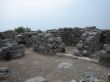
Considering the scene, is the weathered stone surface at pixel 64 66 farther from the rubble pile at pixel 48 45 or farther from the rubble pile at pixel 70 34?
the rubble pile at pixel 70 34

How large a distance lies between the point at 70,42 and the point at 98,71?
28.7 feet

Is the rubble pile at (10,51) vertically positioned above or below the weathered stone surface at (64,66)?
above

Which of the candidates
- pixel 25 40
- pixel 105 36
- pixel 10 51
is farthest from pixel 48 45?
pixel 105 36

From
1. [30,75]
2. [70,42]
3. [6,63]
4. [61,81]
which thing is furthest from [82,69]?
[70,42]

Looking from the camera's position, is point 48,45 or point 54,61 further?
point 48,45

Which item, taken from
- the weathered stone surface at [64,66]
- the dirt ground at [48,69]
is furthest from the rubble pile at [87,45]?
the weathered stone surface at [64,66]

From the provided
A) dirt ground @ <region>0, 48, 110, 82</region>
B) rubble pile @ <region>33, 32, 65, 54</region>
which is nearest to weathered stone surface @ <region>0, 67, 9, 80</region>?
dirt ground @ <region>0, 48, 110, 82</region>

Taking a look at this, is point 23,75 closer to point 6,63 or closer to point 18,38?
point 6,63

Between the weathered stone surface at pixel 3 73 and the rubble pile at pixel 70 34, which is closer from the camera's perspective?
the weathered stone surface at pixel 3 73

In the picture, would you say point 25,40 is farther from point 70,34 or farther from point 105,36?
point 105,36

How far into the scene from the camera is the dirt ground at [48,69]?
8914mm

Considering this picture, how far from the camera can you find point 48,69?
1012cm

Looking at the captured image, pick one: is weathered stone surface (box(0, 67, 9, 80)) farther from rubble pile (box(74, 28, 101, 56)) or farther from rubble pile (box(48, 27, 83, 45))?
rubble pile (box(48, 27, 83, 45))

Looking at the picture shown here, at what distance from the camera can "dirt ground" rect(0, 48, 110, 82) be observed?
891 cm
